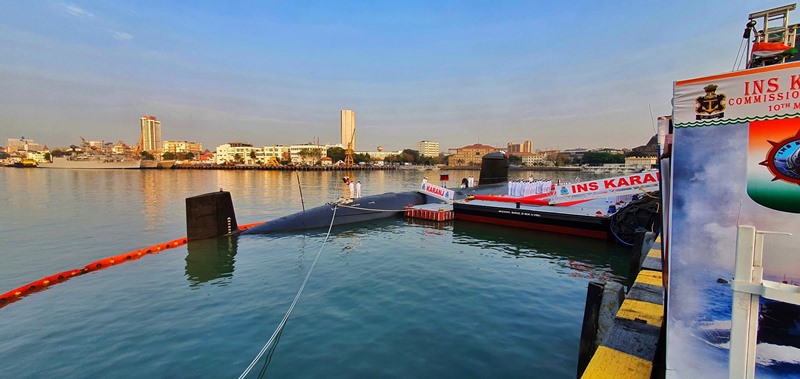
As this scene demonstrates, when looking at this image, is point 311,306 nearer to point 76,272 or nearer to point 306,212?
point 76,272

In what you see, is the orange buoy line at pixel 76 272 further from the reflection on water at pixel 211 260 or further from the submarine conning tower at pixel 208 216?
the reflection on water at pixel 211 260

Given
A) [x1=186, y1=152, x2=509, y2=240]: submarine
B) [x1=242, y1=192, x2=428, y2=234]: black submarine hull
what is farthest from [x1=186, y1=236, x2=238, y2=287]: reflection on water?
[x1=242, y1=192, x2=428, y2=234]: black submarine hull

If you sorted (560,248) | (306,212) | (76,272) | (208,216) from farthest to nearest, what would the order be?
1. (306,212)
2. (208,216)
3. (560,248)
4. (76,272)

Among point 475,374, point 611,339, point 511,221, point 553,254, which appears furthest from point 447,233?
point 611,339

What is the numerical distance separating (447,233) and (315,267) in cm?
784

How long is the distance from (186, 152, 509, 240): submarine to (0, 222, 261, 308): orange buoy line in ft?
4.07

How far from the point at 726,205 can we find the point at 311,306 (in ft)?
25.8

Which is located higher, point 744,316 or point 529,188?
point 744,316

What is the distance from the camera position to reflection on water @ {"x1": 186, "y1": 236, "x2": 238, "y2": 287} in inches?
432

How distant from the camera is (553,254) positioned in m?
13.7

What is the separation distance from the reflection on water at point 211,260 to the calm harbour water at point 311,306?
86mm

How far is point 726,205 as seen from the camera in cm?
304

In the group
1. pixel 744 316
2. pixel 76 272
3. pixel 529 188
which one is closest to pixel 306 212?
pixel 76 272

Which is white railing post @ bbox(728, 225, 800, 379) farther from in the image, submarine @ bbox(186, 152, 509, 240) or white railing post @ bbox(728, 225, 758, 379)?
submarine @ bbox(186, 152, 509, 240)
